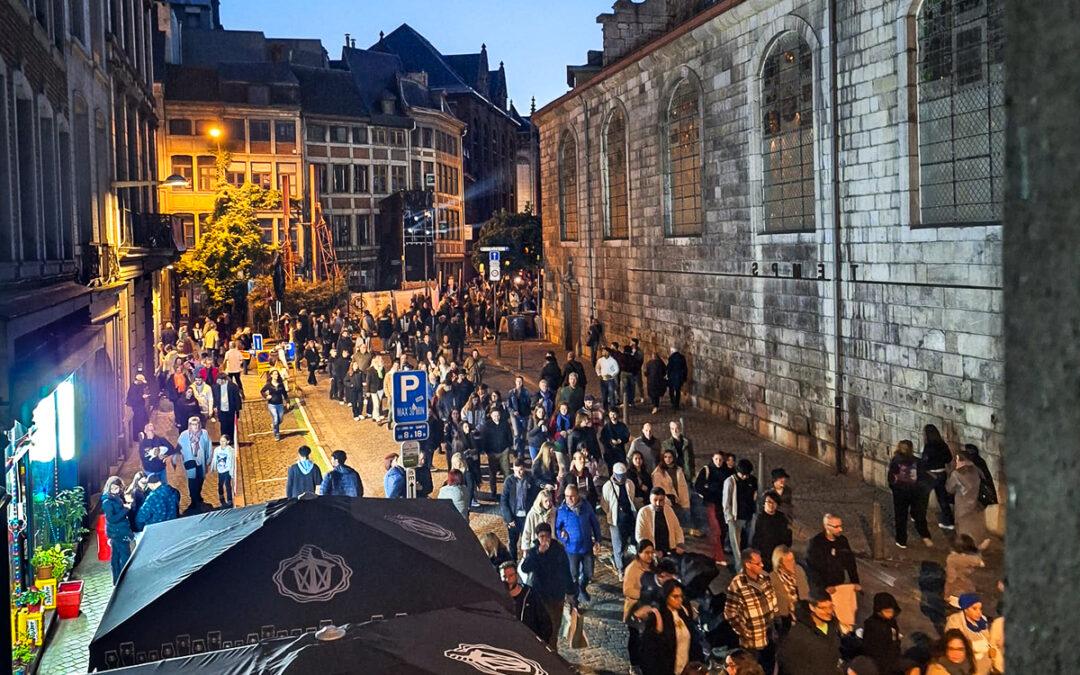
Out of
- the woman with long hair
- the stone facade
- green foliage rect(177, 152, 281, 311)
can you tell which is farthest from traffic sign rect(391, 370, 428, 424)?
green foliage rect(177, 152, 281, 311)

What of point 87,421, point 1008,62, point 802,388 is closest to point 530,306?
point 802,388

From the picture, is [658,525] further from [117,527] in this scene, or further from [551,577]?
[117,527]

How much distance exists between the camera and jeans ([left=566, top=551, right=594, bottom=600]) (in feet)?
41.3

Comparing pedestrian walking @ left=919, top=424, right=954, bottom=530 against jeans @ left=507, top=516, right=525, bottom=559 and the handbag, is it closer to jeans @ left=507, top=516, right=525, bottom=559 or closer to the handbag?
jeans @ left=507, top=516, right=525, bottom=559

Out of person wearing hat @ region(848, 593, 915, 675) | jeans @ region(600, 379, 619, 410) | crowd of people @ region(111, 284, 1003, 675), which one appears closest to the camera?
person wearing hat @ region(848, 593, 915, 675)

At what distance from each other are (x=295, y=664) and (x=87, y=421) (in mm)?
13553

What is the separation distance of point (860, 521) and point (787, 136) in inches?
346

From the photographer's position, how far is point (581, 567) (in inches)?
499

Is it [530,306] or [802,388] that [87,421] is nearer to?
[802,388]

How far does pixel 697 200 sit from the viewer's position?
27906 mm

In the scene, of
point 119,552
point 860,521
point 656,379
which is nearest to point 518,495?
point 119,552

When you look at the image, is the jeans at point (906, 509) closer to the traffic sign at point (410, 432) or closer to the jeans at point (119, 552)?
the traffic sign at point (410, 432)

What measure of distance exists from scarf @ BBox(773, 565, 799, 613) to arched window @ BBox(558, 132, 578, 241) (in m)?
29.5

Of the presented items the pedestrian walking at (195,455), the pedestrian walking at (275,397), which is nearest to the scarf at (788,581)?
the pedestrian walking at (195,455)
